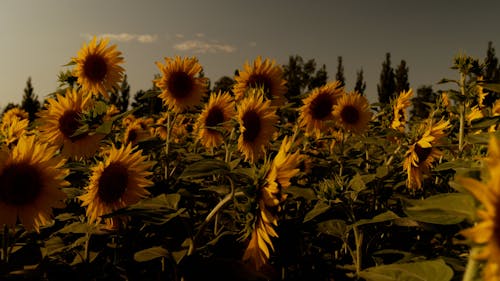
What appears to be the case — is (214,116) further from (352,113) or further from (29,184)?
(29,184)

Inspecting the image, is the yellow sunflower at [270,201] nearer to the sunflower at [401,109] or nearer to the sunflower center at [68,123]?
the sunflower center at [68,123]

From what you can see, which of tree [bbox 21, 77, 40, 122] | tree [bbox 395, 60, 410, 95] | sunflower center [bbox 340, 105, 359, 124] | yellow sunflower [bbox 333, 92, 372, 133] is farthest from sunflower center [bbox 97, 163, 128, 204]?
tree [bbox 395, 60, 410, 95]

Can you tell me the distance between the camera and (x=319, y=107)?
4766mm

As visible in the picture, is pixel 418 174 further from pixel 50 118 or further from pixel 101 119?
pixel 50 118

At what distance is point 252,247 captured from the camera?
179 centimetres

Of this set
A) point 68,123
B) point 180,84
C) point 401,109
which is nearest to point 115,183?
point 68,123

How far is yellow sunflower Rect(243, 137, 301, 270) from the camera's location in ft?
5.55

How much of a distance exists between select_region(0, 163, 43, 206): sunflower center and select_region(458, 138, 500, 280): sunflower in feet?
6.55

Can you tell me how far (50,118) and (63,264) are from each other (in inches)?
59.8

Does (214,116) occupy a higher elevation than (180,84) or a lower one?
lower

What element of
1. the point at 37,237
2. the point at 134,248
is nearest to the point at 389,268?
the point at 134,248

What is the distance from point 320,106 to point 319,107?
2 centimetres

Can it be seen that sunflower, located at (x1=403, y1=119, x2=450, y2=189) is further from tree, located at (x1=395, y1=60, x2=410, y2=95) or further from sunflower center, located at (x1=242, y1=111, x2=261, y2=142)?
tree, located at (x1=395, y1=60, x2=410, y2=95)

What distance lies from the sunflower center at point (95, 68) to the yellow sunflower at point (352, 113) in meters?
2.49
